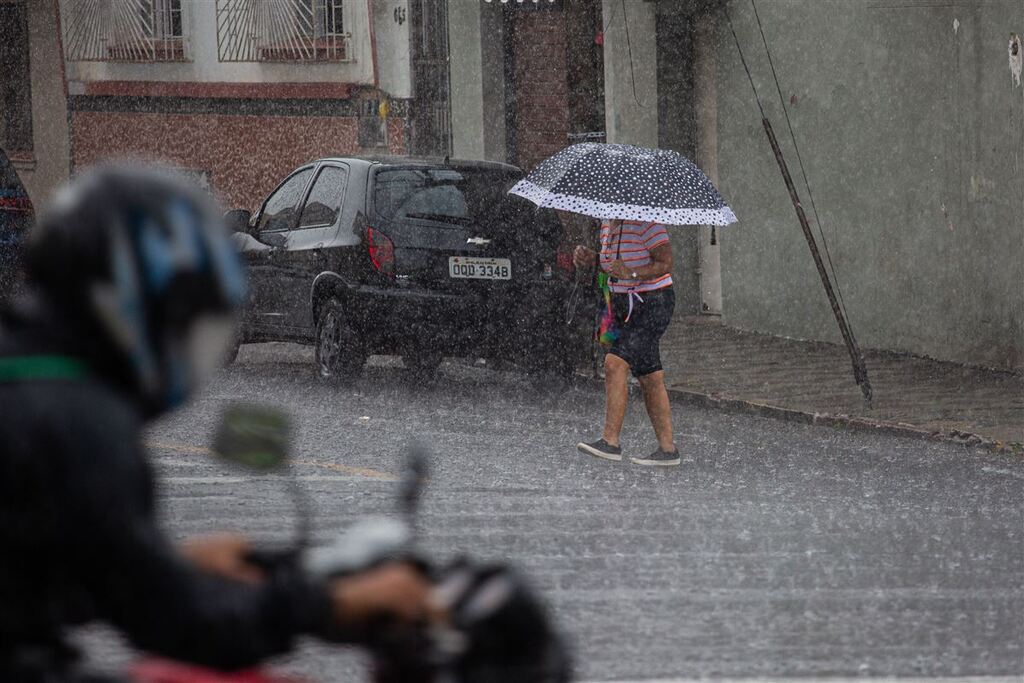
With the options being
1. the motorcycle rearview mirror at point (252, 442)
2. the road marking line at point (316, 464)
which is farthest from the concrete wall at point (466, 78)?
the motorcycle rearview mirror at point (252, 442)

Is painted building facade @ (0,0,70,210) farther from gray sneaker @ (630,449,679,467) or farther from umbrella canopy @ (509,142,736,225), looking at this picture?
gray sneaker @ (630,449,679,467)

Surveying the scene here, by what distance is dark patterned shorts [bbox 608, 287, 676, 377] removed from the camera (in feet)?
32.2

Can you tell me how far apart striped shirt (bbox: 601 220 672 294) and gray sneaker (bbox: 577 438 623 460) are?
80 cm

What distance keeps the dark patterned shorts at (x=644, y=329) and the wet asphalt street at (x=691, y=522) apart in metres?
0.57

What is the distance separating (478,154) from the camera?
21312 mm

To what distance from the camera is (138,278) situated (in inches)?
88.9

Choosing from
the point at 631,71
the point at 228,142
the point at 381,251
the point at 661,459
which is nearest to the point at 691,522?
the point at 661,459

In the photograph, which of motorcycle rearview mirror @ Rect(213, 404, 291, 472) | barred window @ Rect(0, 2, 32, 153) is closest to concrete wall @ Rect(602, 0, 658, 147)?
barred window @ Rect(0, 2, 32, 153)

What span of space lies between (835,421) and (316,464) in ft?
11.1

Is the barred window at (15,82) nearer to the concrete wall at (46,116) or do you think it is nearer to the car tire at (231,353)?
the concrete wall at (46,116)

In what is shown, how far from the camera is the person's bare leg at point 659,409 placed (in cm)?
980

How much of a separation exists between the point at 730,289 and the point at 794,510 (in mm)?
9189

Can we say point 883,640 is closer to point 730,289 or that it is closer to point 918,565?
point 918,565

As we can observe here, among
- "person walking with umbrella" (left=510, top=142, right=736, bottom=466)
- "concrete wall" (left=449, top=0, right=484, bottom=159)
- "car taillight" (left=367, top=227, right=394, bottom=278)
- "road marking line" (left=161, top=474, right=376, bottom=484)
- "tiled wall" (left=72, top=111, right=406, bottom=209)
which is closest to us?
"road marking line" (left=161, top=474, right=376, bottom=484)
